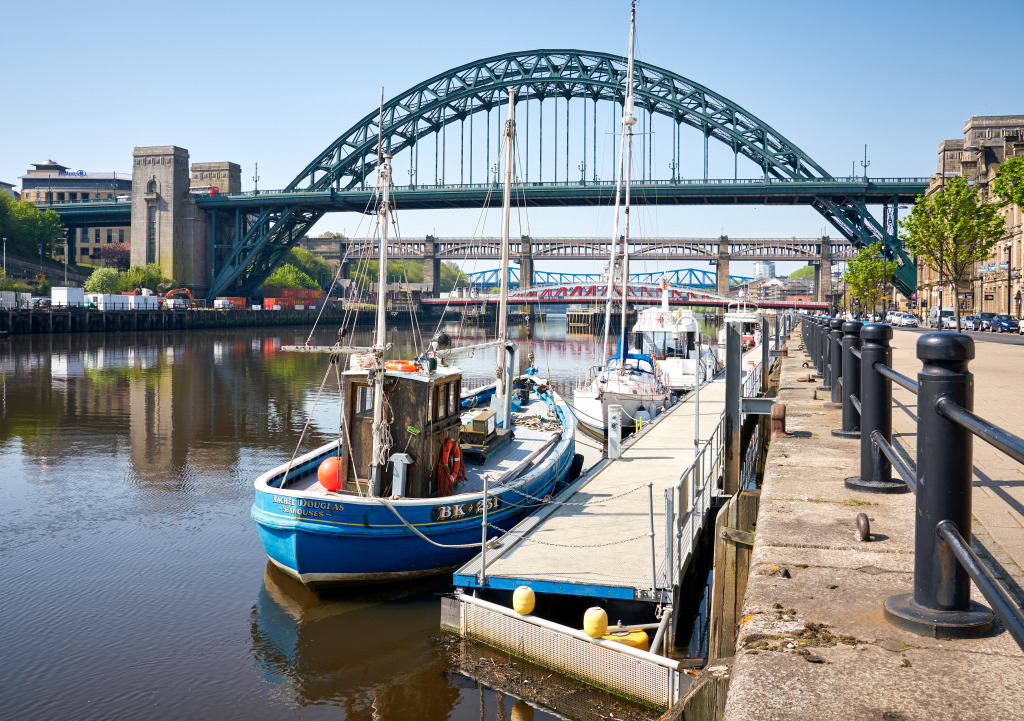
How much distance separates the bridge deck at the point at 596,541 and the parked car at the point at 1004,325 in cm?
4282

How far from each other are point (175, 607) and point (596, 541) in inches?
267

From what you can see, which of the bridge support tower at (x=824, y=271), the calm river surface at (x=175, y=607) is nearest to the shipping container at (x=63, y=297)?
the calm river surface at (x=175, y=607)

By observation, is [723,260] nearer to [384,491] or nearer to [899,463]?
[384,491]

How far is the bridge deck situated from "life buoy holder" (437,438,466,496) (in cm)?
162

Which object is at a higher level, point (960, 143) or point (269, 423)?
point (960, 143)

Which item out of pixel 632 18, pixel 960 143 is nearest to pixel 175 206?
pixel 632 18

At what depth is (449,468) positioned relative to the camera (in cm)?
1492

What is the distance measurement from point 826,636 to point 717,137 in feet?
321

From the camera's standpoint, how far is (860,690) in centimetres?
312

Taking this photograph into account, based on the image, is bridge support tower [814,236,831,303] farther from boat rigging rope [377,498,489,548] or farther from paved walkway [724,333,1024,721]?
paved walkway [724,333,1024,721]

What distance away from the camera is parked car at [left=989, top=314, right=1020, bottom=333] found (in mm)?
52156

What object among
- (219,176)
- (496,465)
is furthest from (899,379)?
(219,176)

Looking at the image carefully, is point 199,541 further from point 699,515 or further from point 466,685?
point 699,515

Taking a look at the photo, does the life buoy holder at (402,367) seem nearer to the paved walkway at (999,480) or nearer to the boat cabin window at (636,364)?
the paved walkway at (999,480)
